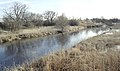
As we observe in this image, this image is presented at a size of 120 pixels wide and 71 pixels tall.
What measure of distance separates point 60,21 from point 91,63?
157 feet

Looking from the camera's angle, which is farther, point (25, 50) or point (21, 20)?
point (21, 20)

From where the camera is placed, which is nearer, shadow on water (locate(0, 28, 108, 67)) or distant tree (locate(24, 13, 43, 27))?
shadow on water (locate(0, 28, 108, 67))

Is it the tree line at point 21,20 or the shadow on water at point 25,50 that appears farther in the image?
the tree line at point 21,20

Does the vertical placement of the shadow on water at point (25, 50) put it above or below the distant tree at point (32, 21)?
below

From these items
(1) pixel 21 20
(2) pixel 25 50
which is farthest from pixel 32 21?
(2) pixel 25 50

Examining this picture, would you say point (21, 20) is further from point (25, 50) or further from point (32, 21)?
point (25, 50)

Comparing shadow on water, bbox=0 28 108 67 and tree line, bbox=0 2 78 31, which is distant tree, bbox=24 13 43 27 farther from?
shadow on water, bbox=0 28 108 67

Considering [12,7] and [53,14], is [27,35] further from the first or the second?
[53,14]

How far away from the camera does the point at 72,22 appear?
77.3 m

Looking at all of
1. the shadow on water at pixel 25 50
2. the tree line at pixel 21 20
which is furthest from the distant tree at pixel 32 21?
the shadow on water at pixel 25 50

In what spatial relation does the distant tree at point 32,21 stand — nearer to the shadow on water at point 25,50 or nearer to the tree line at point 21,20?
the tree line at point 21,20

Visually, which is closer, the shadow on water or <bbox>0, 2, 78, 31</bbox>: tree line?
the shadow on water

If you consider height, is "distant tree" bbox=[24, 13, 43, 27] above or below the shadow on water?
above

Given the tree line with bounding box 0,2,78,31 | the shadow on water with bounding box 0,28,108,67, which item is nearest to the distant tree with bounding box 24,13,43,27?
the tree line with bounding box 0,2,78,31
